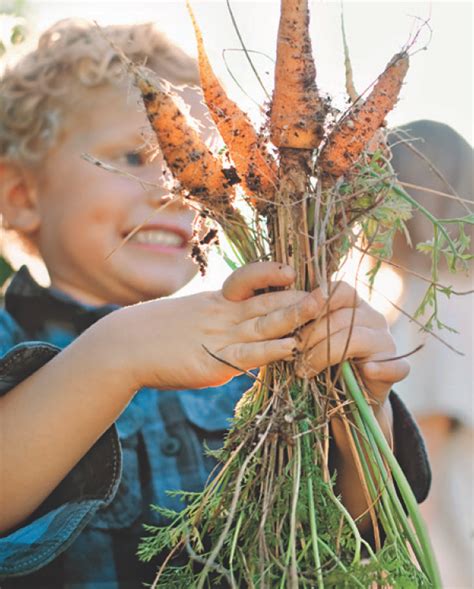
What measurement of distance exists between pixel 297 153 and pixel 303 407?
1.28ft

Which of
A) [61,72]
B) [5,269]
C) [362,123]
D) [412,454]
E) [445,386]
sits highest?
[61,72]

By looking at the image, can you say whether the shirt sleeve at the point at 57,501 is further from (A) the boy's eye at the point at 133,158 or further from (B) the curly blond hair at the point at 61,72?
(B) the curly blond hair at the point at 61,72

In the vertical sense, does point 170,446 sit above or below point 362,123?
below

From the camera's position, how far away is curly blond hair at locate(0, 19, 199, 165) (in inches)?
92.0

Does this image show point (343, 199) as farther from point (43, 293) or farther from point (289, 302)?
point (43, 293)

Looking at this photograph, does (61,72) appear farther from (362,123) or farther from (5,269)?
(362,123)

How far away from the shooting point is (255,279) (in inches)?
49.1

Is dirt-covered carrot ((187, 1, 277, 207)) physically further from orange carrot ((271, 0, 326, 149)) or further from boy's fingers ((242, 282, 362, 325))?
boy's fingers ((242, 282, 362, 325))

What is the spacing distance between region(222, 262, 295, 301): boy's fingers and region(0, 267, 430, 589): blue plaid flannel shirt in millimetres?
240

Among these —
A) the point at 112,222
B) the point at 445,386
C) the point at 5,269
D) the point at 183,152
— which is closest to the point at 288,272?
the point at 183,152

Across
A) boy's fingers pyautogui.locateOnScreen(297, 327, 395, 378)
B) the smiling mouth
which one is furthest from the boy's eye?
boy's fingers pyautogui.locateOnScreen(297, 327, 395, 378)

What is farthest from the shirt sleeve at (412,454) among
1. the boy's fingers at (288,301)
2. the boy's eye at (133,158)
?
the boy's eye at (133,158)

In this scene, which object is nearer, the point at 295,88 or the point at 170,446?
the point at 295,88

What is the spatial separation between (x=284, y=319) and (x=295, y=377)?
0.10 metres
